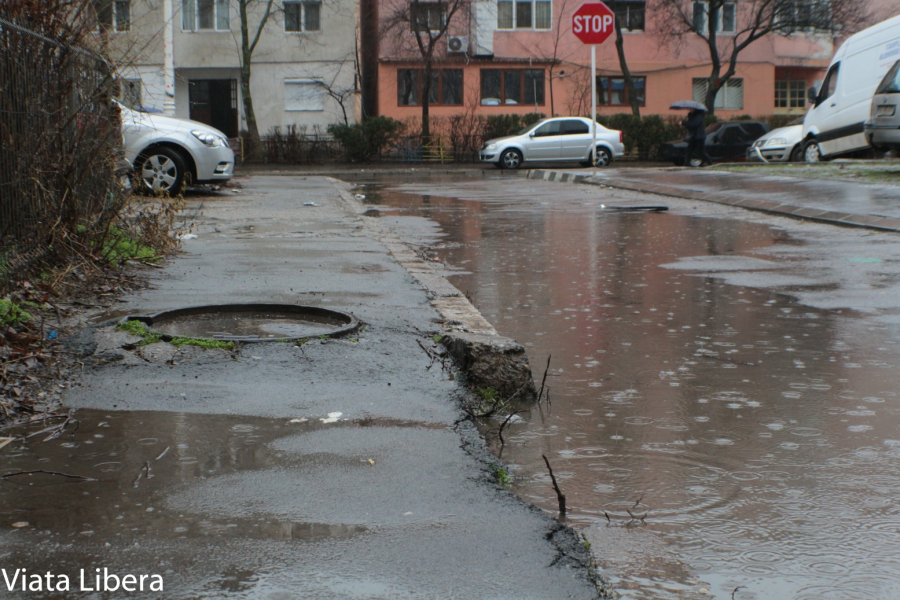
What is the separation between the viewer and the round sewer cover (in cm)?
498

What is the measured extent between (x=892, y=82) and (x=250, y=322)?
14946 mm

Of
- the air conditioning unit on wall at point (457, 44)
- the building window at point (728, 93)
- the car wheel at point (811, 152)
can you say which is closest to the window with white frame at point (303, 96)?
the air conditioning unit on wall at point (457, 44)

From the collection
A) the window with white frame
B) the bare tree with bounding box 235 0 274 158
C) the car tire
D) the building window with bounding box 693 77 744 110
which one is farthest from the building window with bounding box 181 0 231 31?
the building window with bounding box 693 77 744 110

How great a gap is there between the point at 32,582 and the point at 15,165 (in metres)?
4.10

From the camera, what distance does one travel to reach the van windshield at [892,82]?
17.1 m

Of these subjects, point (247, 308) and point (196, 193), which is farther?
point (196, 193)

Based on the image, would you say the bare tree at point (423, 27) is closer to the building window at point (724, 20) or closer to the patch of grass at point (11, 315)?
the building window at point (724, 20)

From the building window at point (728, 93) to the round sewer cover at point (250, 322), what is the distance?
4369 cm

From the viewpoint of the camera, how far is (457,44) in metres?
42.2

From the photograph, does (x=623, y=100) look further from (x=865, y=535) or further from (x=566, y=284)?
(x=865, y=535)

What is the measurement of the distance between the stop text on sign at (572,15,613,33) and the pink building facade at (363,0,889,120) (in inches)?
599

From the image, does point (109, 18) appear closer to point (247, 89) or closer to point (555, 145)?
point (555, 145)

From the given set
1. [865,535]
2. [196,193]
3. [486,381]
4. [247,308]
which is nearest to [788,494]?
[865,535]

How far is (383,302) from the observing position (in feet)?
20.0
